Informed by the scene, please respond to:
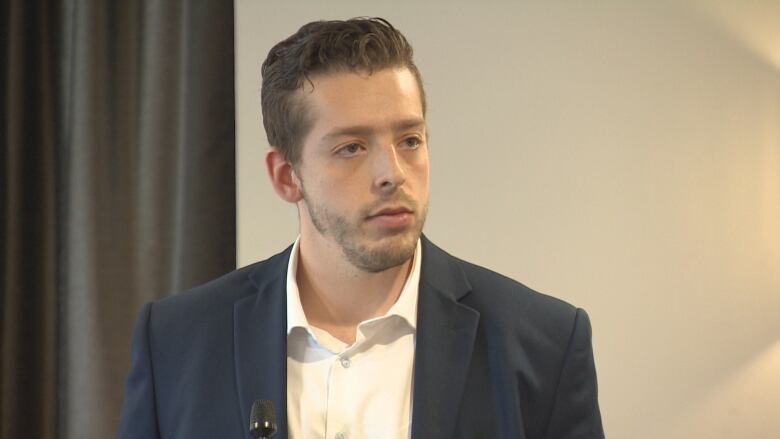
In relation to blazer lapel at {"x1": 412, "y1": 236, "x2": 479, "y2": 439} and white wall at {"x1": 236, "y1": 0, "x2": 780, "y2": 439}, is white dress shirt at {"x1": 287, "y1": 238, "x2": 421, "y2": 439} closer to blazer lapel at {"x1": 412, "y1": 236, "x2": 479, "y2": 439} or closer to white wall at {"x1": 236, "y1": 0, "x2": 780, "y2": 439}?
blazer lapel at {"x1": 412, "y1": 236, "x2": 479, "y2": 439}

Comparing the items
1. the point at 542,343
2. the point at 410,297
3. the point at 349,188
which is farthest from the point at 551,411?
the point at 349,188

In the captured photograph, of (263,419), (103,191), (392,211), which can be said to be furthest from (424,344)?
(103,191)

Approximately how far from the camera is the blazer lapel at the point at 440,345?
5.61 ft

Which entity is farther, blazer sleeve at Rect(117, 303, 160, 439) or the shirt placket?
blazer sleeve at Rect(117, 303, 160, 439)

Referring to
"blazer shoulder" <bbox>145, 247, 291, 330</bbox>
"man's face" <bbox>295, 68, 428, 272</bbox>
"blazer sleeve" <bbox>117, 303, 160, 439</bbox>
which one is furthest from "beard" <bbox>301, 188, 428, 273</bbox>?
"blazer sleeve" <bbox>117, 303, 160, 439</bbox>

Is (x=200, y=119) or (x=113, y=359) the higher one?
(x=200, y=119)

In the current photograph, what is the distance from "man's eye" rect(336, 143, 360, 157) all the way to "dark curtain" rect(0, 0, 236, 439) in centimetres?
150

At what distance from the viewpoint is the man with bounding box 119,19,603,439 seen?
174 centimetres

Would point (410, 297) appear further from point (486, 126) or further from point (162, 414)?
point (486, 126)

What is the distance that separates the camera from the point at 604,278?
2941mm

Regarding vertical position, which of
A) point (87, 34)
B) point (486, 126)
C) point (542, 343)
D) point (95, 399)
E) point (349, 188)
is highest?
point (87, 34)

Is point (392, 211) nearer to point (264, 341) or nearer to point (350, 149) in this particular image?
point (350, 149)

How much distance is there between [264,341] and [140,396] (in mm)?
258

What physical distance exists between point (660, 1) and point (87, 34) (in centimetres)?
173
